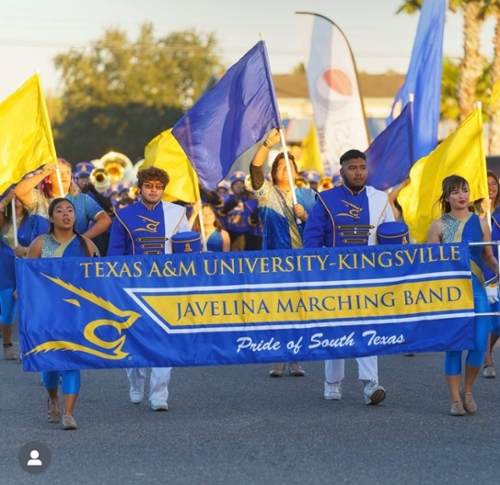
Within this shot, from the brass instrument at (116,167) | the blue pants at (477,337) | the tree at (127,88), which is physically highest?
the tree at (127,88)

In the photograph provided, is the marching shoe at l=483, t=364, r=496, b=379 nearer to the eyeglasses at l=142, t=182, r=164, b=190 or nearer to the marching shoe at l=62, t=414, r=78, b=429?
the eyeglasses at l=142, t=182, r=164, b=190

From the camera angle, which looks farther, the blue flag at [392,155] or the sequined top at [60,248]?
the blue flag at [392,155]

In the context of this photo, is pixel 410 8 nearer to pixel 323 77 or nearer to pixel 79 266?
pixel 323 77

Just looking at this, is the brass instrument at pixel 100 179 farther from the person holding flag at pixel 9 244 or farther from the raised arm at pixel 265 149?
the raised arm at pixel 265 149

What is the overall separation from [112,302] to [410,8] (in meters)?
28.6

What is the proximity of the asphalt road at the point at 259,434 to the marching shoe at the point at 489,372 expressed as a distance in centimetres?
18

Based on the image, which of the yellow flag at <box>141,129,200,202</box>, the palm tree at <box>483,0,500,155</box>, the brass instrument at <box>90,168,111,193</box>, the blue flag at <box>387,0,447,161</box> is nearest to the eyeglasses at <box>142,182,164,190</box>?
the yellow flag at <box>141,129,200,202</box>

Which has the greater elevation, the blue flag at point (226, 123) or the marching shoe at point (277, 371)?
the blue flag at point (226, 123)

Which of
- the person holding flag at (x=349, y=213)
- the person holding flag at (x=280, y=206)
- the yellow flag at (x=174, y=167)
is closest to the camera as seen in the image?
the person holding flag at (x=349, y=213)

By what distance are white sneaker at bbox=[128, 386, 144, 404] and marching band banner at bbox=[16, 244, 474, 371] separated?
153cm

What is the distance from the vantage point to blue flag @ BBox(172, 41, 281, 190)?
35.1 ft

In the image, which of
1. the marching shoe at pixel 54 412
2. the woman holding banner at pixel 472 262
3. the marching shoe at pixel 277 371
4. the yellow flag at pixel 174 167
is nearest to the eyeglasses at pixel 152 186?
the marching shoe at pixel 54 412

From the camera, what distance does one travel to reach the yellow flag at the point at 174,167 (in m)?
14.0

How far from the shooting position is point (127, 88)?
81938 millimetres
